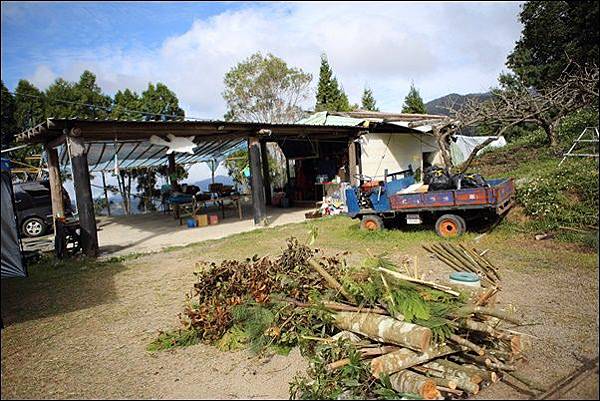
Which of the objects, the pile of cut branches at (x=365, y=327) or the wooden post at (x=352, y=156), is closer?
the pile of cut branches at (x=365, y=327)

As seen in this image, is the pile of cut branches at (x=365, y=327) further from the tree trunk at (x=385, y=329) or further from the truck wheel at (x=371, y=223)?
the truck wheel at (x=371, y=223)

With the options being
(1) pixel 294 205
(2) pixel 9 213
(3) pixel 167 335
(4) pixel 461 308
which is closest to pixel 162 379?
(3) pixel 167 335

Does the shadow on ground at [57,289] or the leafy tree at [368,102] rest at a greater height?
the leafy tree at [368,102]

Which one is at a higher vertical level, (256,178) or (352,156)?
(352,156)

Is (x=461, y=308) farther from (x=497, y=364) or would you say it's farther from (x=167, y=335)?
(x=167, y=335)

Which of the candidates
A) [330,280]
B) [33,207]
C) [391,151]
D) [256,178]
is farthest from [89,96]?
[330,280]

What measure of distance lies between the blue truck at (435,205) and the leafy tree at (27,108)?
1848cm

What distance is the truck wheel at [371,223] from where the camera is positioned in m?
8.68

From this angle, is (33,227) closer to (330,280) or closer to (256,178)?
(256,178)

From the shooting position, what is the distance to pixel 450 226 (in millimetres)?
7664

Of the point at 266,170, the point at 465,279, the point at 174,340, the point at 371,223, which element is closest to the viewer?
the point at 174,340

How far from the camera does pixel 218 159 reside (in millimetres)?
17156

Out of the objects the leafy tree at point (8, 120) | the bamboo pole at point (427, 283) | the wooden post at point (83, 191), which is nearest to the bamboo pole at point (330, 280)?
the bamboo pole at point (427, 283)

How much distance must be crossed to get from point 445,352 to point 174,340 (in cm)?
275
